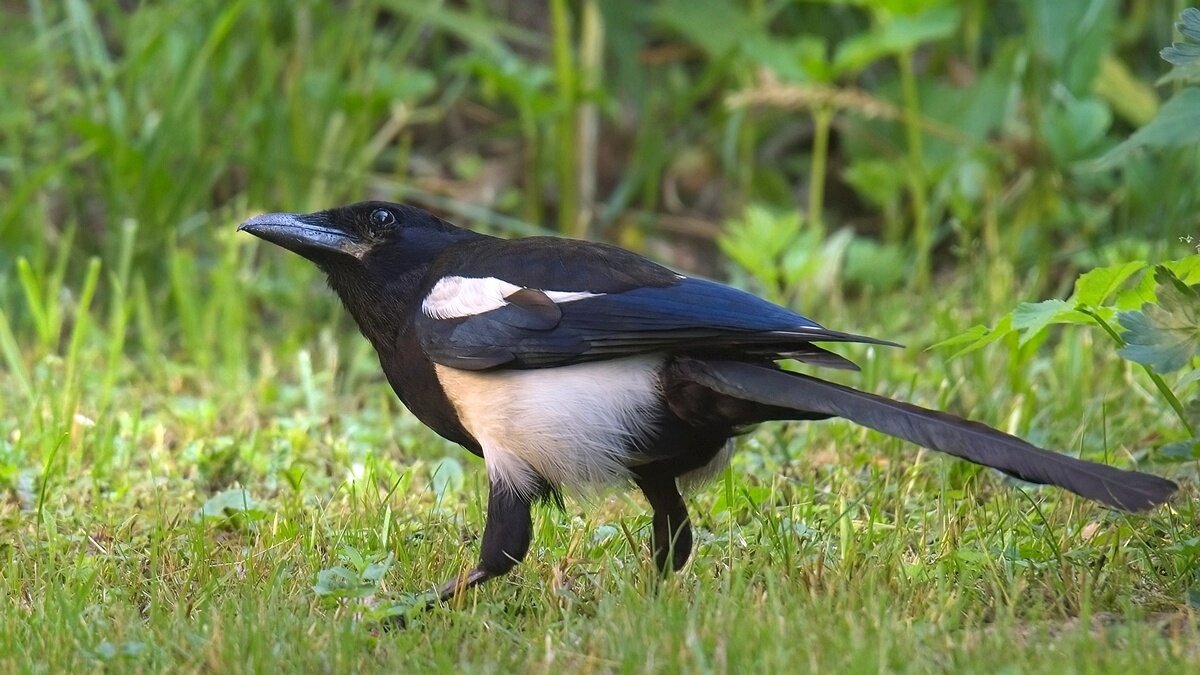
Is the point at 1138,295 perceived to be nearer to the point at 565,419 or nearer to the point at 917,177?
the point at 565,419

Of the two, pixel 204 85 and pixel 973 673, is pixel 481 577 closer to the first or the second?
pixel 973 673

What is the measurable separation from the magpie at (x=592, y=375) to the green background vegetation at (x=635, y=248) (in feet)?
0.54

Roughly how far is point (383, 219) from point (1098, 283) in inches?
62.9

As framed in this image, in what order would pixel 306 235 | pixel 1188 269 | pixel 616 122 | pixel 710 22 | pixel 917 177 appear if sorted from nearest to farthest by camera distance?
1. pixel 1188 269
2. pixel 306 235
3. pixel 917 177
4. pixel 710 22
5. pixel 616 122

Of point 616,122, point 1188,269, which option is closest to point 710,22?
point 616,122

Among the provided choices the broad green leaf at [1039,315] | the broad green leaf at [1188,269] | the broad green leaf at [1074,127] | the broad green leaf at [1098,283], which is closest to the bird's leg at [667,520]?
the broad green leaf at [1039,315]

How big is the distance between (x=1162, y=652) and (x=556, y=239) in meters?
1.57

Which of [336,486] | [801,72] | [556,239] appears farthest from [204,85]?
[556,239]

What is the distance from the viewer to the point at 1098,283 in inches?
120

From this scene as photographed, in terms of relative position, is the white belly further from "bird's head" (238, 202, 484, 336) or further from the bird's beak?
the bird's beak

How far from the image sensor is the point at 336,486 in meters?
3.94

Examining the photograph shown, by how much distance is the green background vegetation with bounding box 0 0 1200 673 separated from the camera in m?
2.83

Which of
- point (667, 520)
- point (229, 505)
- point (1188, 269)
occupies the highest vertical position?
point (1188, 269)

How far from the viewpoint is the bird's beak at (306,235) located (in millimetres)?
3584
